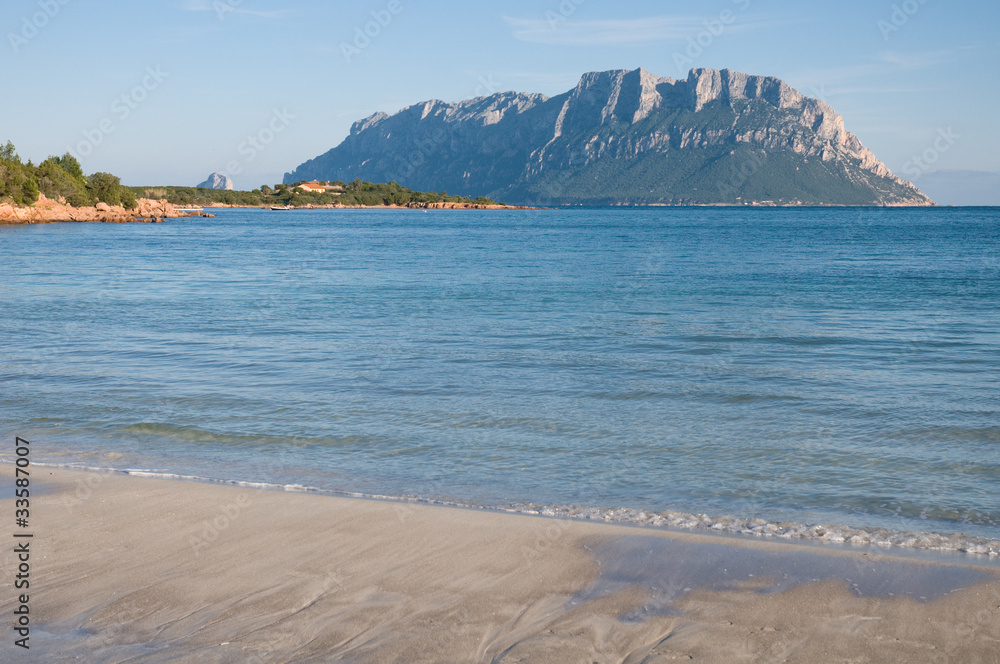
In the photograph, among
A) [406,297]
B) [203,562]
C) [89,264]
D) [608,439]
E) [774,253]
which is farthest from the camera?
[774,253]

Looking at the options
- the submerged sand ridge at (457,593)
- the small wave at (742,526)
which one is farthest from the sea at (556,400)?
the submerged sand ridge at (457,593)

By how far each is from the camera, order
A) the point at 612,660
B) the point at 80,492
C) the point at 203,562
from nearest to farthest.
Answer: the point at 612,660 < the point at 203,562 < the point at 80,492

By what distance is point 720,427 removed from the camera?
1048 cm

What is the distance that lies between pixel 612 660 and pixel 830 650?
54.8 inches

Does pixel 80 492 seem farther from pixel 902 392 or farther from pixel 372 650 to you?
pixel 902 392

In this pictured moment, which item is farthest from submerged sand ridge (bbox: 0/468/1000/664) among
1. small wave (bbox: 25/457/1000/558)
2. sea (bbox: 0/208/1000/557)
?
sea (bbox: 0/208/1000/557)

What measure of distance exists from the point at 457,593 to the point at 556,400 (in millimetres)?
6700

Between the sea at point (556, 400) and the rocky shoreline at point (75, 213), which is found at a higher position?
the rocky shoreline at point (75, 213)

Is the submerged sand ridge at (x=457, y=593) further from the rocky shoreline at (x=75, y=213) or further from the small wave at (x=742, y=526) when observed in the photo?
the rocky shoreline at (x=75, y=213)

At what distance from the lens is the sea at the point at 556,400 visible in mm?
7938

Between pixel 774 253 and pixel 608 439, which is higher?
pixel 774 253

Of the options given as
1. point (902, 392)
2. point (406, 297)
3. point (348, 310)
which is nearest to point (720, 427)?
point (902, 392)

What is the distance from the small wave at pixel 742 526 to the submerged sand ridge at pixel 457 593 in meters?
0.32

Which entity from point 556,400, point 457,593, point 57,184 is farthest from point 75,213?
point 457,593
